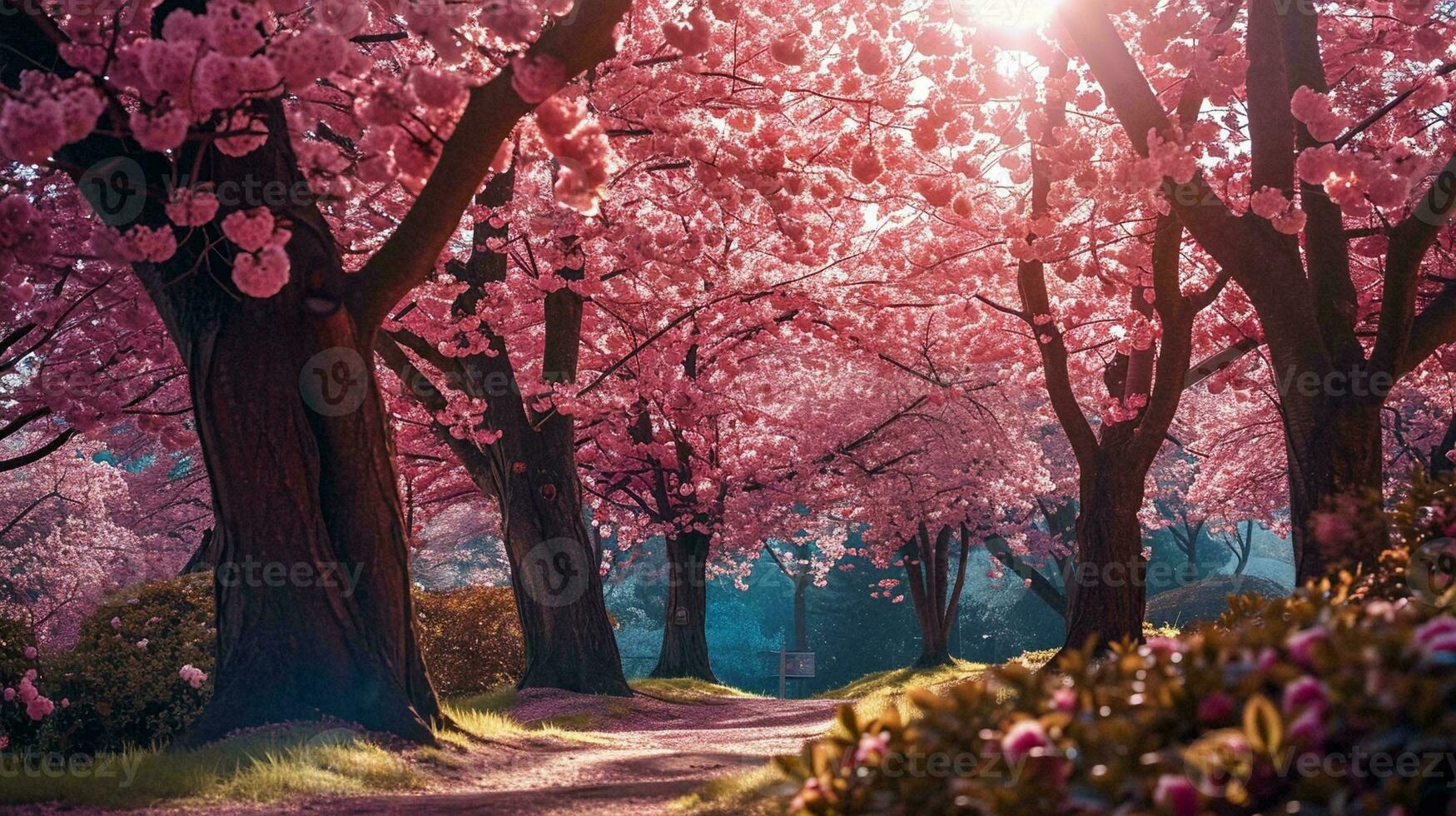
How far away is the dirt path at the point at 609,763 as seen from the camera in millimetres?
6324

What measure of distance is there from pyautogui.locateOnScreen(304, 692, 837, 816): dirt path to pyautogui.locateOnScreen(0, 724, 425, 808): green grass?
26cm

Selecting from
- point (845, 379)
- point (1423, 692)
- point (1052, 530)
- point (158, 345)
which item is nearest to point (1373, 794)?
point (1423, 692)

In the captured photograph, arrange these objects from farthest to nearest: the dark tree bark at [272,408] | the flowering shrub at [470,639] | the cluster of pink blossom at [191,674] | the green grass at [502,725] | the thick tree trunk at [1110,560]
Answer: the flowering shrub at [470,639]
the thick tree trunk at [1110,560]
the cluster of pink blossom at [191,674]
the green grass at [502,725]
the dark tree bark at [272,408]

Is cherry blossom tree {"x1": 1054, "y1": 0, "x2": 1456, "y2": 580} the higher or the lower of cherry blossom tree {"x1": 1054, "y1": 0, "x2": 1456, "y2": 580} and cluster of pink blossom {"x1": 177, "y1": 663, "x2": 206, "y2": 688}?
the higher

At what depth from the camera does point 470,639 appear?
1802cm

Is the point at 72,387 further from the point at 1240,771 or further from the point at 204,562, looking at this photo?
the point at 1240,771

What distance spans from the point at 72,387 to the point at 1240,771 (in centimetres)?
1182

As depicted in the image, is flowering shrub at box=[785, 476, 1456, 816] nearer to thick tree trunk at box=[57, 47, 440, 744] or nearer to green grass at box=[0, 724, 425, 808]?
green grass at box=[0, 724, 425, 808]

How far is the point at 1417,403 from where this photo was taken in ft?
98.4

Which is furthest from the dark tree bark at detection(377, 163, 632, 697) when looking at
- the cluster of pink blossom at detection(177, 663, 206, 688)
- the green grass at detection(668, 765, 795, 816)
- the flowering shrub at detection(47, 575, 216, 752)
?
the green grass at detection(668, 765, 795, 816)

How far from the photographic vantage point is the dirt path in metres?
6.32

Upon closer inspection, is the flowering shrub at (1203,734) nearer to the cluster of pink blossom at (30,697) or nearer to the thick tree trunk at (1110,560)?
the thick tree trunk at (1110,560)

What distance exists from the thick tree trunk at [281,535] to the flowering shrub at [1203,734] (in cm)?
530

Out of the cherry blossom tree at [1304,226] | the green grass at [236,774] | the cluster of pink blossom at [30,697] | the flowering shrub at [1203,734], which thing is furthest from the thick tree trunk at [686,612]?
the flowering shrub at [1203,734]
